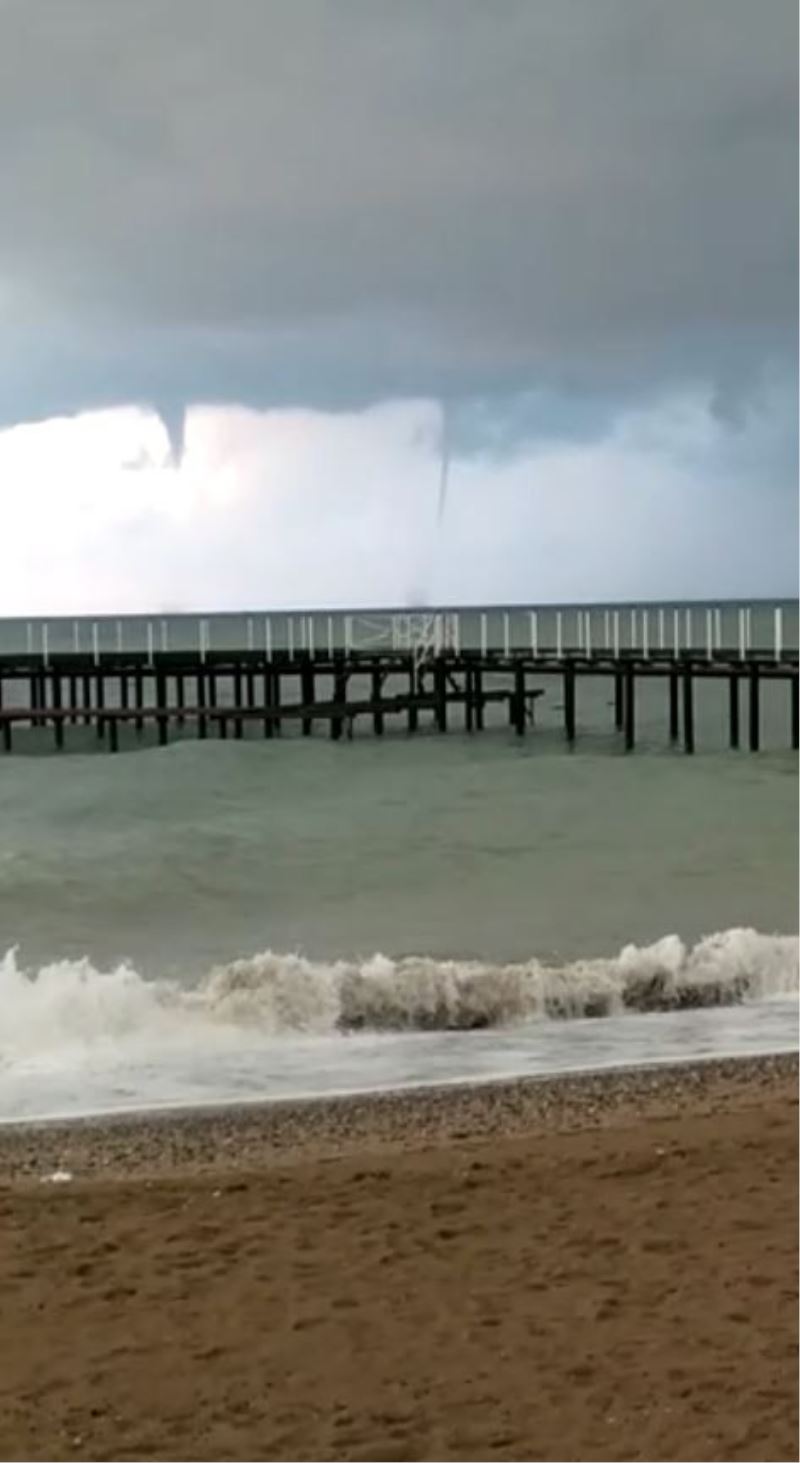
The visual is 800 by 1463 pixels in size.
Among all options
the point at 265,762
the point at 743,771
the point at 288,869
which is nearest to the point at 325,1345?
the point at 288,869

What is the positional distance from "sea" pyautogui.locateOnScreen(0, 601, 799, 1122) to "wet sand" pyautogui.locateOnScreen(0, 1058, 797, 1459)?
1.70m

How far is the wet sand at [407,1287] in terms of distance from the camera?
4195 mm

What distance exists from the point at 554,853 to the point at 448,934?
255 inches

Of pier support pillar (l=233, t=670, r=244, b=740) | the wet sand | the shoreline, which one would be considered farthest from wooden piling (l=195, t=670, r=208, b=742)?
the wet sand

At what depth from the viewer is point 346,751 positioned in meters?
35.3

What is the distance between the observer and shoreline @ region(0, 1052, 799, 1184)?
7336 mm

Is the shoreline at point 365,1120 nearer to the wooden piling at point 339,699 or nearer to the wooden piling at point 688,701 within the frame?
the wooden piling at point 688,701

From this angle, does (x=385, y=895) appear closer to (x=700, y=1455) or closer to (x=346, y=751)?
(x=700, y=1455)

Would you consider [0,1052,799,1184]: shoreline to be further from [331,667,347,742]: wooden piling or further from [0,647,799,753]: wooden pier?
[331,667,347,742]: wooden piling

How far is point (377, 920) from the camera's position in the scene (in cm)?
1600

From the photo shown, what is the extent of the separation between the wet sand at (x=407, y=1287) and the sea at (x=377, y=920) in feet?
5.57

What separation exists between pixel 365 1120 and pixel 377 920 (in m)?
7.95

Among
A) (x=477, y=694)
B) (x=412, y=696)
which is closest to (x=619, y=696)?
(x=477, y=694)

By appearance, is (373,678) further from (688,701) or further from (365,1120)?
(365,1120)
